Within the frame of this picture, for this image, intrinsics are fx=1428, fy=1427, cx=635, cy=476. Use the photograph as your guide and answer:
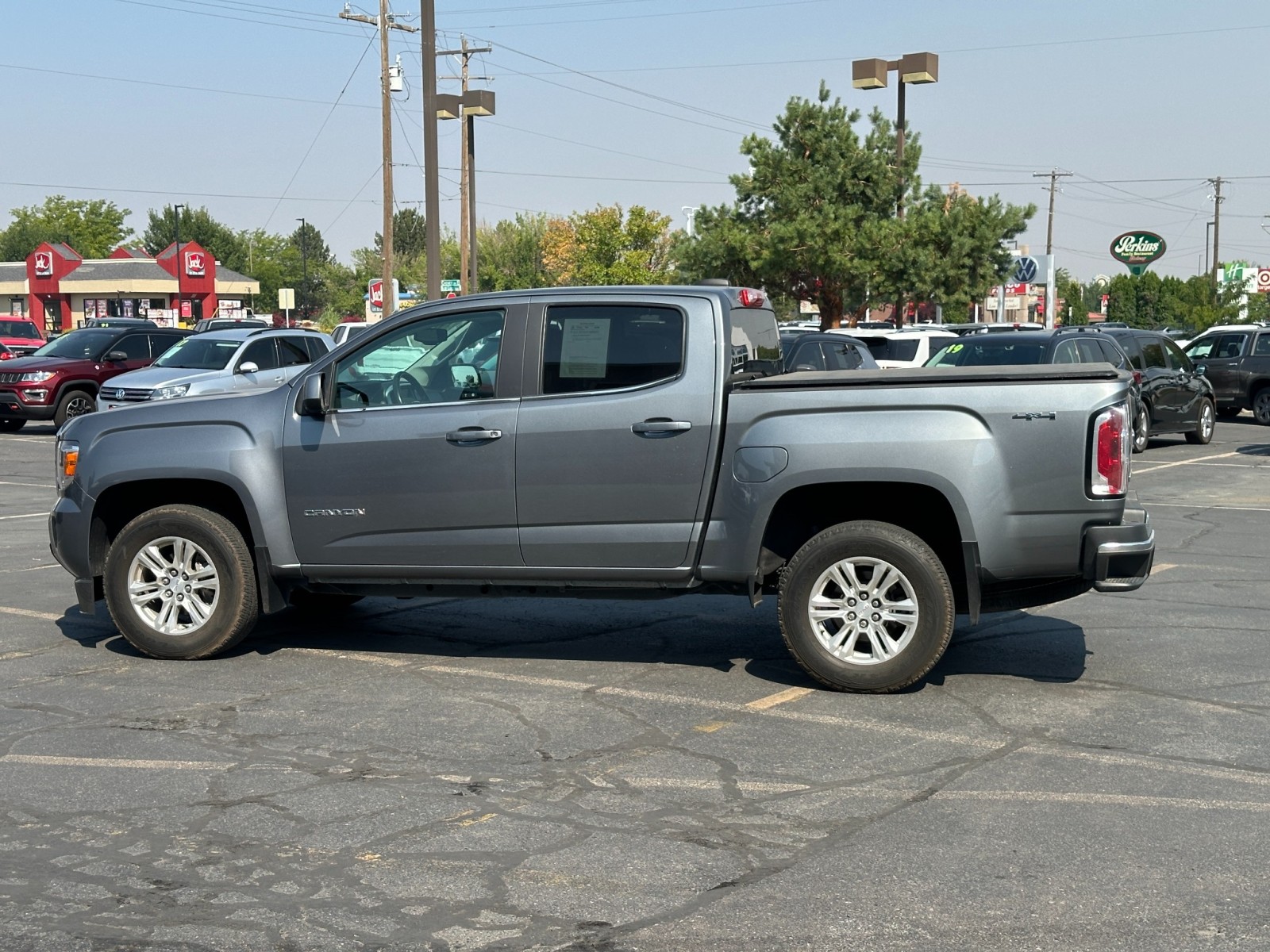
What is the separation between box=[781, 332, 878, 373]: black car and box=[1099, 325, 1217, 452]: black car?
4.20 meters

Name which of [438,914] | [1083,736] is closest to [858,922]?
[438,914]

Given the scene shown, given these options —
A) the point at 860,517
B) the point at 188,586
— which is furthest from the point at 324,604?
the point at 860,517

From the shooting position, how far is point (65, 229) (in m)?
145

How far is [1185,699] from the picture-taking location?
272 inches

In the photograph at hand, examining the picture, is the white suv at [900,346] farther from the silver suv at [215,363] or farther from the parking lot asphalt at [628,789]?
the parking lot asphalt at [628,789]

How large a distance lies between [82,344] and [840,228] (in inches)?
701

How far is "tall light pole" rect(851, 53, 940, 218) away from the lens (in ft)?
114

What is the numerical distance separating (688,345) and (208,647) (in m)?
3.12

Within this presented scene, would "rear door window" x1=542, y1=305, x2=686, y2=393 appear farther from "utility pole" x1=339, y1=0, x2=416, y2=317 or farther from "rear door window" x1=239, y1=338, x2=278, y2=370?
"utility pole" x1=339, y1=0, x2=416, y2=317

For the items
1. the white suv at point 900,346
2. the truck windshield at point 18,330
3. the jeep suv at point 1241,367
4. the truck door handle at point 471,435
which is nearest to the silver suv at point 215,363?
the white suv at point 900,346

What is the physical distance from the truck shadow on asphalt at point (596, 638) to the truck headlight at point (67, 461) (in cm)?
100

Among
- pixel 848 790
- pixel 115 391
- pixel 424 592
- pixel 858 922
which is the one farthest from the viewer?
pixel 115 391

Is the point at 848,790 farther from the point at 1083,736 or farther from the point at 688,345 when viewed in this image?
the point at 688,345

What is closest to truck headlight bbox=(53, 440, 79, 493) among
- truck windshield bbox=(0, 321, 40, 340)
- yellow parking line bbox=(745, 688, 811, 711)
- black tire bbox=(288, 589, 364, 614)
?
black tire bbox=(288, 589, 364, 614)
